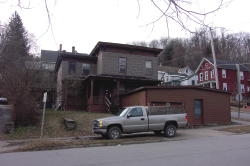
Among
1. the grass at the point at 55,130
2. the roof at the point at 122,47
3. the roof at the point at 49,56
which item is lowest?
the grass at the point at 55,130

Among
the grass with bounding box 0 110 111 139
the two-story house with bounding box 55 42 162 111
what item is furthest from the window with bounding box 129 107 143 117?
the two-story house with bounding box 55 42 162 111

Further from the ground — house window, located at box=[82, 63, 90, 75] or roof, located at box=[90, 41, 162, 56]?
roof, located at box=[90, 41, 162, 56]

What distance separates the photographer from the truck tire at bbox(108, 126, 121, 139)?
21.5m

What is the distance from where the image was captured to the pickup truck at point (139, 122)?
2155cm

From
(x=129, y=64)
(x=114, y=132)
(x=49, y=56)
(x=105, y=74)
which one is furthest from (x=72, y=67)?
(x=49, y=56)

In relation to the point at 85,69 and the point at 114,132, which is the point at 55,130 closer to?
the point at 114,132

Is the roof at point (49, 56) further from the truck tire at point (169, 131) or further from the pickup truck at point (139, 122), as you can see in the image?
the truck tire at point (169, 131)

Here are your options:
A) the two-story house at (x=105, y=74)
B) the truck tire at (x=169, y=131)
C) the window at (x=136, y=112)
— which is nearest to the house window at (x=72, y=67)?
the two-story house at (x=105, y=74)

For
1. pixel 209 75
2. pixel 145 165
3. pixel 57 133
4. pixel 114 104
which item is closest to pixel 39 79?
pixel 114 104

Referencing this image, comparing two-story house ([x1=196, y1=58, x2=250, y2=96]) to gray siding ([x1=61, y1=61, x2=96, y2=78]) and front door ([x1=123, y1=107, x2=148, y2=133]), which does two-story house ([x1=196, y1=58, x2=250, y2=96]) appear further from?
front door ([x1=123, y1=107, x2=148, y2=133])

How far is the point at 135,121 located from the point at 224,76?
5161 cm

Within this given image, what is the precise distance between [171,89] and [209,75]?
42046 millimetres

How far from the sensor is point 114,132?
70.9ft

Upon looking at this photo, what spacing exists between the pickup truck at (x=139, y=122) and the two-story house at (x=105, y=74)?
14670 mm
